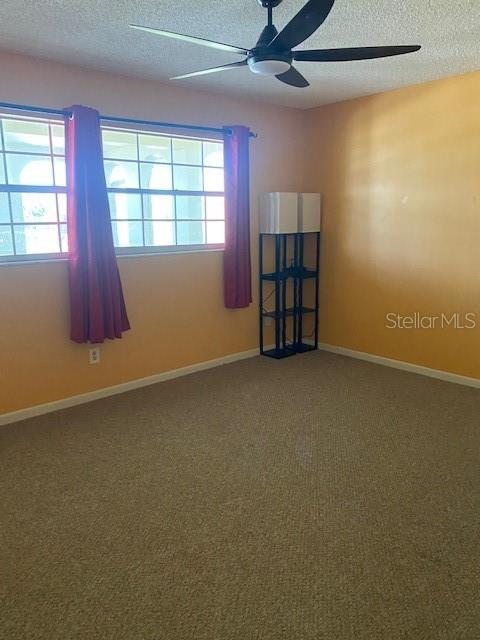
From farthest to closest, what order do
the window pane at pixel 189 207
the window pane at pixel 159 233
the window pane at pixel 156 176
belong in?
the window pane at pixel 189 207, the window pane at pixel 159 233, the window pane at pixel 156 176

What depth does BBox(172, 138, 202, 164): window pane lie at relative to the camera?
13.1 ft

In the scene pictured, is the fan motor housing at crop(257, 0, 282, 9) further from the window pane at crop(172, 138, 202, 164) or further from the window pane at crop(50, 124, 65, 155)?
the window pane at crop(172, 138, 202, 164)

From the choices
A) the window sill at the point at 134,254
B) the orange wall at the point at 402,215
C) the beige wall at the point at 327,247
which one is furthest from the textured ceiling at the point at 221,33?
the window sill at the point at 134,254

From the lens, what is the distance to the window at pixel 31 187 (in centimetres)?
316

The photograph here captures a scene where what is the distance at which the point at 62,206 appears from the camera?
134 inches

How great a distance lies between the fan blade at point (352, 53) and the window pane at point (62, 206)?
6.51ft

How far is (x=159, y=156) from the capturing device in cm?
390

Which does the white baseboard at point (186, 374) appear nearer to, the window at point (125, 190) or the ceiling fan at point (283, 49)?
the window at point (125, 190)

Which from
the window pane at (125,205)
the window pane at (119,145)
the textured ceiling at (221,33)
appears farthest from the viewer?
the window pane at (125,205)

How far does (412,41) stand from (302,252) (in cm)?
236

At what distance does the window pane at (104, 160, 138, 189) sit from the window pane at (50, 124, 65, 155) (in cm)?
33

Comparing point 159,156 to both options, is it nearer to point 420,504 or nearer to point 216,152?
point 216,152

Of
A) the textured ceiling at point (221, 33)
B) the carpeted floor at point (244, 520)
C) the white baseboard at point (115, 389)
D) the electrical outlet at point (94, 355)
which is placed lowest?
the carpeted floor at point (244, 520)

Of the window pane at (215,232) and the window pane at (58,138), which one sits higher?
the window pane at (58,138)
